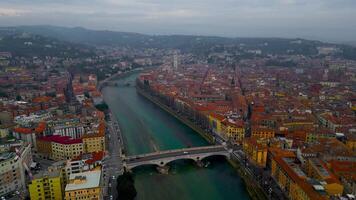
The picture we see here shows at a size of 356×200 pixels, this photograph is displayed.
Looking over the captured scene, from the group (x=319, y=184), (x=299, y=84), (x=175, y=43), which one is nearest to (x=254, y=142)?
(x=319, y=184)

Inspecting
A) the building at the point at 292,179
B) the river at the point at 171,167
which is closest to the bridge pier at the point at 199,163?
the river at the point at 171,167

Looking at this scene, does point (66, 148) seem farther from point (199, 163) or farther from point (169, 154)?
point (199, 163)

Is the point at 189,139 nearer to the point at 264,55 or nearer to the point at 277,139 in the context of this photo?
the point at 277,139

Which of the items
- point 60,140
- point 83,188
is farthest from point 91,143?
point 83,188

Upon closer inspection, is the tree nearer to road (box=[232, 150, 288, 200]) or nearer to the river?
the river

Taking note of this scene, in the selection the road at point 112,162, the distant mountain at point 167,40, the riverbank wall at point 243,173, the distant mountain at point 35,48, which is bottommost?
the riverbank wall at point 243,173

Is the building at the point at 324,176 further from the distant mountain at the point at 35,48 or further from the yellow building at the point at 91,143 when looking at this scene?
the distant mountain at the point at 35,48
